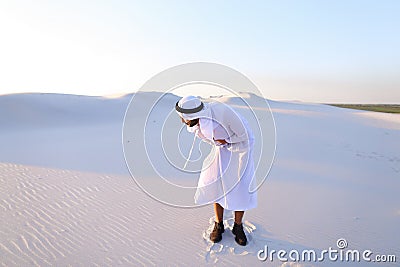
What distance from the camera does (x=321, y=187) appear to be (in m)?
5.25

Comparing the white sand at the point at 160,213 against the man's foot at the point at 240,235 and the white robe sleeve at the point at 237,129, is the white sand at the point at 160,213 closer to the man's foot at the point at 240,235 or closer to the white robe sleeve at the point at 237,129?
the man's foot at the point at 240,235

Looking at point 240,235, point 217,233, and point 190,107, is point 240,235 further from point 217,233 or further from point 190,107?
point 190,107

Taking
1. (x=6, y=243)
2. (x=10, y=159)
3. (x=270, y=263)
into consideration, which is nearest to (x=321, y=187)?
(x=270, y=263)

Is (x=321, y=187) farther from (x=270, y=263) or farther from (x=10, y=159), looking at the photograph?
(x=10, y=159)

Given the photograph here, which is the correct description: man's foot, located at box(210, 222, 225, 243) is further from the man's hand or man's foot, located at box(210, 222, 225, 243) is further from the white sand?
the man's hand

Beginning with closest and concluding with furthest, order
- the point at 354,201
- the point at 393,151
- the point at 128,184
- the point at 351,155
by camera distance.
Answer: the point at 354,201 → the point at 128,184 → the point at 351,155 → the point at 393,151

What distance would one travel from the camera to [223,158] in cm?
284

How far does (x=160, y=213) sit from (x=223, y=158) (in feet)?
5.46

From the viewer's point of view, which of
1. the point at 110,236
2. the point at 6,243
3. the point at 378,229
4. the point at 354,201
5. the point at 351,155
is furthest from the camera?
the point at 351,155

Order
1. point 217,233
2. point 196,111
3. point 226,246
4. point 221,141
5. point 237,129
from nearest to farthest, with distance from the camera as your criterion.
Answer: point 196,111
point 237,129
point 221,141
point 226,246
point 217,233

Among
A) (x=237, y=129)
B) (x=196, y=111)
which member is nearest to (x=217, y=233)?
(x=237, y=129)

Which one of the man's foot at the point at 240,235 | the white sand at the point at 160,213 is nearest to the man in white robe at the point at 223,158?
the man's foot at the point at 240,235

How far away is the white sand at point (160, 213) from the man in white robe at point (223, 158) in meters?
0.53

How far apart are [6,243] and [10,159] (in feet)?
16.4
